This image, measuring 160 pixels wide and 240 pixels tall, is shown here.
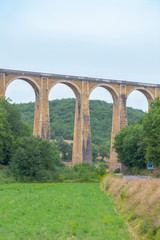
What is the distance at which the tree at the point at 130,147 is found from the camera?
36.4 meters

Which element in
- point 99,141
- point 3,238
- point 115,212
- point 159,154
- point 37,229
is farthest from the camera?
point 99,141

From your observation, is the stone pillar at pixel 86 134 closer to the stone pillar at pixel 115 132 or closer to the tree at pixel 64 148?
the stone pillar at pixel 115 132

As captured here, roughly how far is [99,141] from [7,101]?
37131 millimetres

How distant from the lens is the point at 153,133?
26.2 meters

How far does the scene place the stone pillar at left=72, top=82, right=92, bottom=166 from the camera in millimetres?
37312

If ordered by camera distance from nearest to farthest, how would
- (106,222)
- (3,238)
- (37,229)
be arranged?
(3,238) → (37,229) → (106,222)

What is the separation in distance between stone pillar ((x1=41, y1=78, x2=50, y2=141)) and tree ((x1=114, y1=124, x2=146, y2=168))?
8.60 metres

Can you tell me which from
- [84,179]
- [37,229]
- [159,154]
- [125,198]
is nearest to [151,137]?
[159,154]

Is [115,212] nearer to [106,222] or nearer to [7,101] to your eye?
[106,222]

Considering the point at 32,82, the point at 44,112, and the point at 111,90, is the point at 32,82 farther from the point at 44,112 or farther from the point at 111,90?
the point at 111,90

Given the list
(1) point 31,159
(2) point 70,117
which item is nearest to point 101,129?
(2) point 70,117

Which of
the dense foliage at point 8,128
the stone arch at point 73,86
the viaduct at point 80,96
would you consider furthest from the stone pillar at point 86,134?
the dense foliage at point 8,128

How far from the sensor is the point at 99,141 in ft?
224

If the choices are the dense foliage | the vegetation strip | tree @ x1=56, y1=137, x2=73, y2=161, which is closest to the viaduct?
the dense foliage
